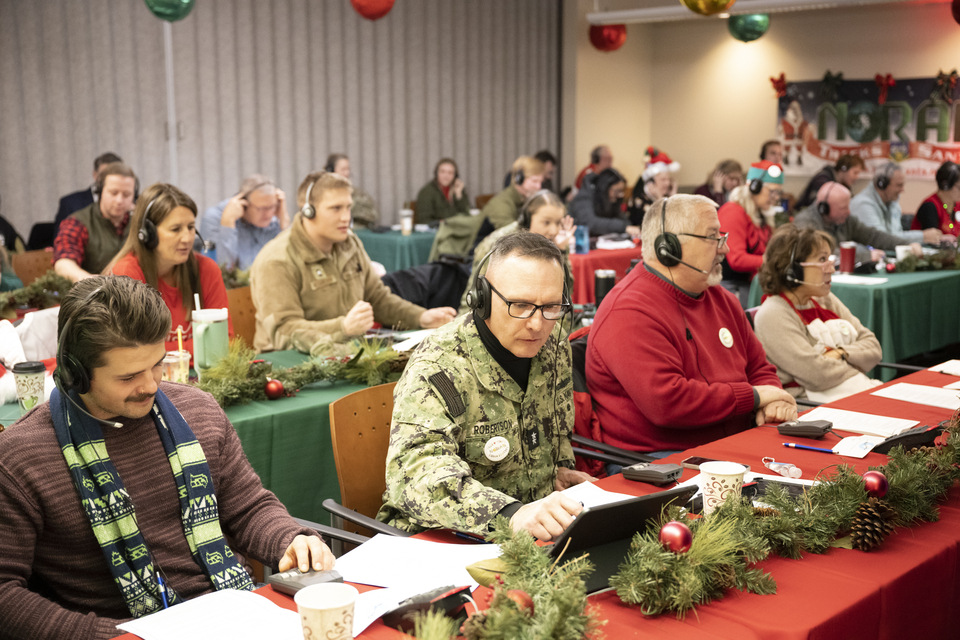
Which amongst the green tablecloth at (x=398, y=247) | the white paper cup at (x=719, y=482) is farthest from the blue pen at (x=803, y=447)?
the green tablecloth at (x=398, y=247)

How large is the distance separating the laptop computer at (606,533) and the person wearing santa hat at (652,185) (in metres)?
6.91

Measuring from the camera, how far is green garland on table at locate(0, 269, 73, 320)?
3.79m

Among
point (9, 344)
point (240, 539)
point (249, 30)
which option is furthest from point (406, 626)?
point (249, 30)

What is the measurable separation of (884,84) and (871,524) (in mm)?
9504

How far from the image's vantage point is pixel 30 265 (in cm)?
508

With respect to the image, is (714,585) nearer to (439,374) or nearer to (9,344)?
(439,374)

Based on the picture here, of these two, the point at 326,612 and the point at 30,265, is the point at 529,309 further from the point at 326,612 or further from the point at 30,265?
the point at 30,265

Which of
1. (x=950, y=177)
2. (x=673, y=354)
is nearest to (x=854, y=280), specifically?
(x=950, y=177)

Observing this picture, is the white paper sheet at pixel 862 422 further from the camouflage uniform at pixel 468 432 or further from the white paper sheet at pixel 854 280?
the white paper sheet at pixel 854 280

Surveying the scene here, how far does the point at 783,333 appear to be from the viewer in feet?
10.9

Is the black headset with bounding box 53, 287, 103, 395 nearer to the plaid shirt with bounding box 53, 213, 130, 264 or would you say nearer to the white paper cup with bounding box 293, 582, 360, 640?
the white paper cup with bounding box 293, 582, 360, 640

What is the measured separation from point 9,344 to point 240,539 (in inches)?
51.2

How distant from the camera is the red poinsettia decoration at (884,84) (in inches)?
385

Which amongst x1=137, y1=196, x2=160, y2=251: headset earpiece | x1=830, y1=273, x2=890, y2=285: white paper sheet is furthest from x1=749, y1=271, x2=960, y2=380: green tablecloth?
x1=137, y1=196, x2=160, y2=251: headset earpiece
